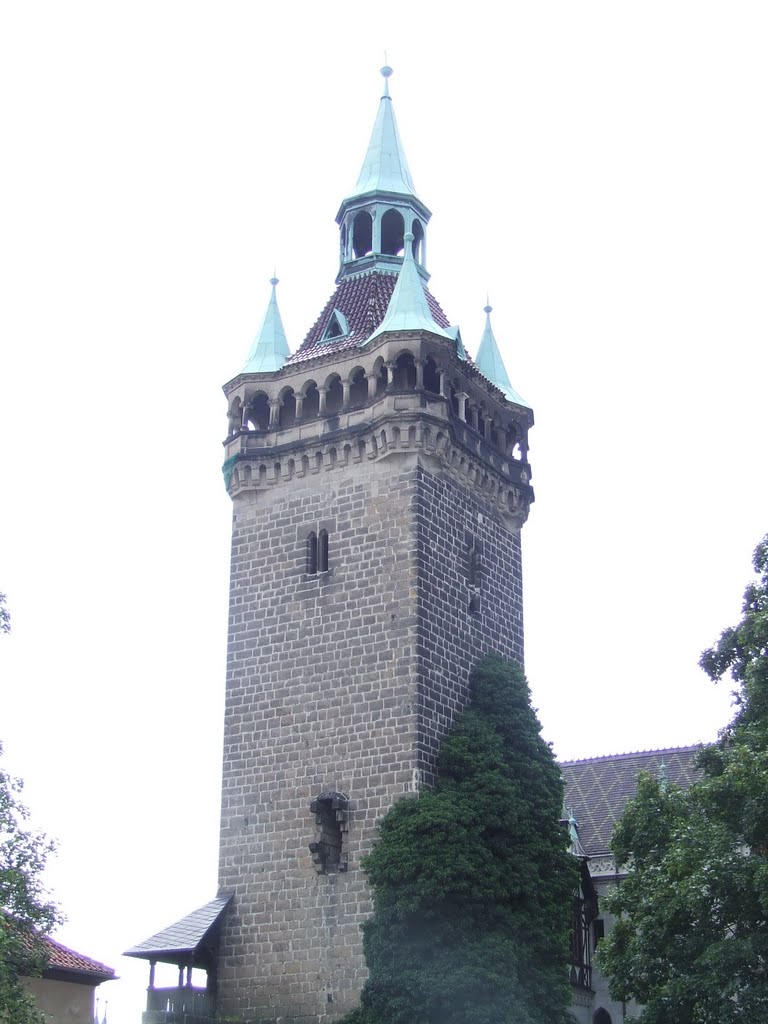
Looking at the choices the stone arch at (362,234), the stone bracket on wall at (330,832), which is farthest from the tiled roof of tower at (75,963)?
the stone arch at (362,234)

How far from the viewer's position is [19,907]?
29.5 meters

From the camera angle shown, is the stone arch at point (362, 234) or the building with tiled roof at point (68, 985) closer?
the building with tiled roof at point (68, 985)

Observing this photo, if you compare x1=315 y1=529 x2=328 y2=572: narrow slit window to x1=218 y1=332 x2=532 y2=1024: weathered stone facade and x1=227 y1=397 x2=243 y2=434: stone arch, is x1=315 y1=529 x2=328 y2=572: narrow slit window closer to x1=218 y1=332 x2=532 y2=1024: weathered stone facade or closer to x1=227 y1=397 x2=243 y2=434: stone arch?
x1=218 y1=332 x2=532 y2=1024: weathered stone facade

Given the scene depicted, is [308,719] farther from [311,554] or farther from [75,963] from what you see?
[75,963]

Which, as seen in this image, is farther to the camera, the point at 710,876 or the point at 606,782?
the point at 606,782

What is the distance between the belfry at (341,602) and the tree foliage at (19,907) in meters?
8.81

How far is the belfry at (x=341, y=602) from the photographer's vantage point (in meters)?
39.2

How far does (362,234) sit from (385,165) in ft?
8.76

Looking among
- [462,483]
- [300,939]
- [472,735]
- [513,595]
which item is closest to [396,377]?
[462,483]

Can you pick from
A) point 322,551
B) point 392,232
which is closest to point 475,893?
point 322,551

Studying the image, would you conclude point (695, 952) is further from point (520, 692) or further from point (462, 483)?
point (462, 483)

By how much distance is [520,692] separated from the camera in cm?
4275

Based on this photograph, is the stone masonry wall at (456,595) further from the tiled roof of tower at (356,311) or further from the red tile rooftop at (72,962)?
the red tile rooftop at (72,962)

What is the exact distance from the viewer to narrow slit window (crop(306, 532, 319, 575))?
143 feet
